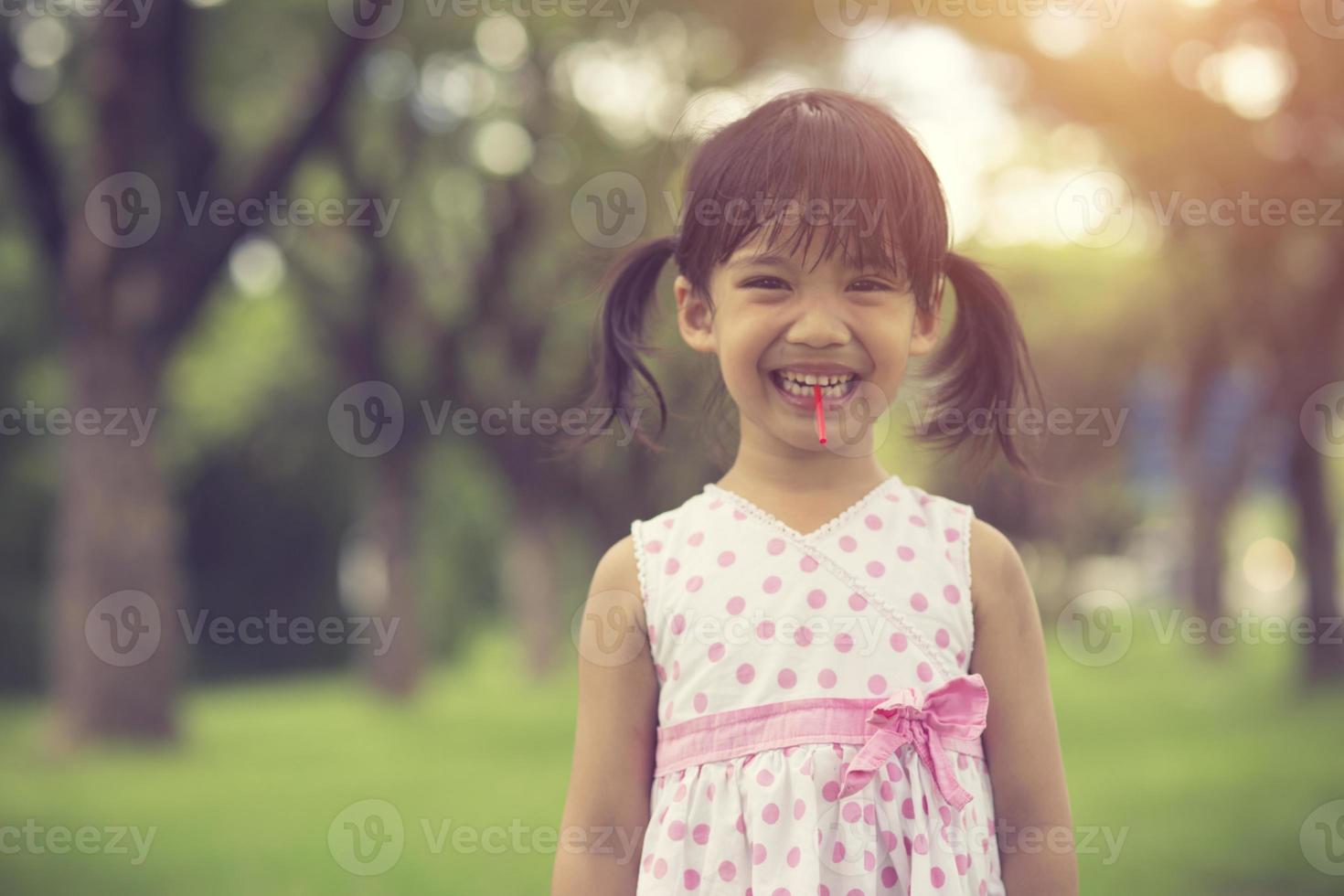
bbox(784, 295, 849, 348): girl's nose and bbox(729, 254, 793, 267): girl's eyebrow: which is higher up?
bbox(729, 254, 793, 267): girl's eyebrow

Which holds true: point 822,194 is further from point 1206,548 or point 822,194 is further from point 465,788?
point 1206,548

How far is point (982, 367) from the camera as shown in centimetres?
245

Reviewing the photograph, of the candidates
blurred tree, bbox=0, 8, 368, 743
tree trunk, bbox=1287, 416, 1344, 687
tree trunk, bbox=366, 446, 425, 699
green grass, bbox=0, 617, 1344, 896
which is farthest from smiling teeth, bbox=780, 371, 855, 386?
tree trunk, bbox=366, 446, 425, 699

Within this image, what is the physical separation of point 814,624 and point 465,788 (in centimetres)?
642

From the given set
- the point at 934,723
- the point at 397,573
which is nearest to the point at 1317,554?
the point at 397,573

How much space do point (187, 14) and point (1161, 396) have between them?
48.7 feet

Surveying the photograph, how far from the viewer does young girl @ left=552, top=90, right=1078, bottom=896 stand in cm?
203

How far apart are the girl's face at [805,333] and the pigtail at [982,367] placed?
0.28 metres

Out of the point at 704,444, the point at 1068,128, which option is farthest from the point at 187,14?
the point at 704,444

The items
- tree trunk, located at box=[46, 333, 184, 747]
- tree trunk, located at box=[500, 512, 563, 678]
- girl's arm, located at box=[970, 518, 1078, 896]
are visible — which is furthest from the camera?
tree trunk, located at box=[500, 512, 563, 678]

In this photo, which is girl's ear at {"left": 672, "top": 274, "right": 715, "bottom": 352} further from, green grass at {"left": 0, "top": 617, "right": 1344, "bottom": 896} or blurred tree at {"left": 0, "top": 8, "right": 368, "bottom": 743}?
blurred tree at {"left": 0, "top": 8, "right": 368, "bottom": 743}

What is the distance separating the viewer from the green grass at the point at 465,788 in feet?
19.5

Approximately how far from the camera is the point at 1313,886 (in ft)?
18.2

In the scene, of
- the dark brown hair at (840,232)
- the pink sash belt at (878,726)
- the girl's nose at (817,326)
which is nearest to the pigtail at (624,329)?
the dark brown hair at (840,232)
